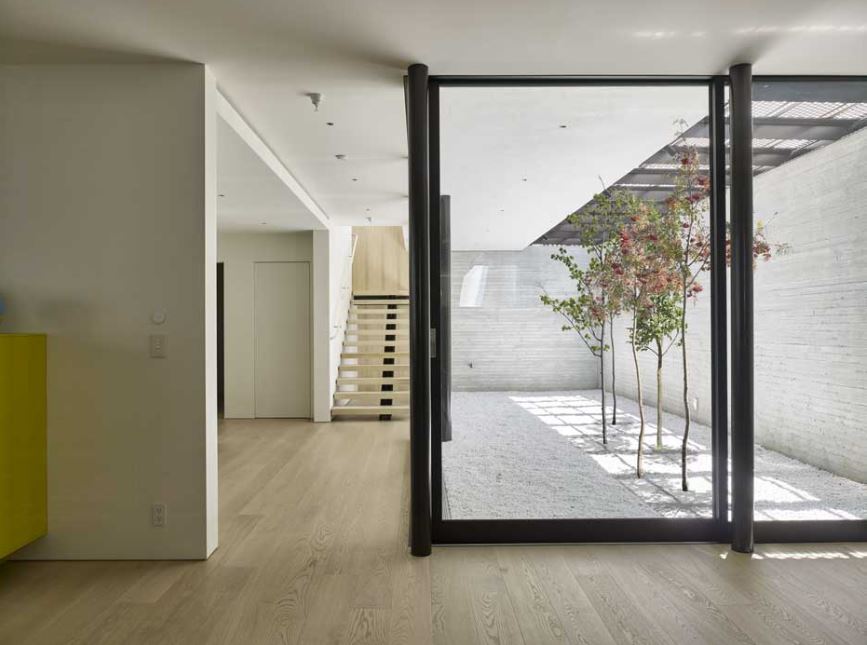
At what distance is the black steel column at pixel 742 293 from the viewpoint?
11.2 ft

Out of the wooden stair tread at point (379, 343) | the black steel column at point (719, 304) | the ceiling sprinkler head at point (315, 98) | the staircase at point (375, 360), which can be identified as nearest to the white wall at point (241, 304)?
the staircase at point (375, 360)

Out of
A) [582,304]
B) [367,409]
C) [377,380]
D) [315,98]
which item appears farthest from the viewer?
[377,380]

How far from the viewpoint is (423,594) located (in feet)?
9.32

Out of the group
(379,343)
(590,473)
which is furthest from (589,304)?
(379,343)

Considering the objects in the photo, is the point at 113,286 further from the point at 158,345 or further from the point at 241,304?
the point at 241,304

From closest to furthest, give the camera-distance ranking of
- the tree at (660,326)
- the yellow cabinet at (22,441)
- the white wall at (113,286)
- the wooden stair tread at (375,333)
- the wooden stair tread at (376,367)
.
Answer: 1. the yellow cabinet at (22,441)
2. the white wall at (113,286)
3. the tree at (660,326)
4. the wooden stair tread at (376,367)
5. the wooden stair tread at (375,333)

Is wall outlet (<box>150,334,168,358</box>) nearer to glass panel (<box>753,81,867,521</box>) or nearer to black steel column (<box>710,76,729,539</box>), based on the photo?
black steel column (<box>710,76,729,539</box>)

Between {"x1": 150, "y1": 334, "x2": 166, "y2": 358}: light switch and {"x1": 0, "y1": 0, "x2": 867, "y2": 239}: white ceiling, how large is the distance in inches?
56.9

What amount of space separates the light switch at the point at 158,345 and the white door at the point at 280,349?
16.2 ft

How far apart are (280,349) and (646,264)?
5.67 m

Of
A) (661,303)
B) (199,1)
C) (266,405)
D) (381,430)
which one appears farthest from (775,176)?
(266,405)

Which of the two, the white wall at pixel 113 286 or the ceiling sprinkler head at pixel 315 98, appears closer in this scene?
the white wall at pixel 113 286

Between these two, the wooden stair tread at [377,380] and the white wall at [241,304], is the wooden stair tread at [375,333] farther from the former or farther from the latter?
the white wall at [241,304]

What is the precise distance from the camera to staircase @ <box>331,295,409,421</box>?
829cm
